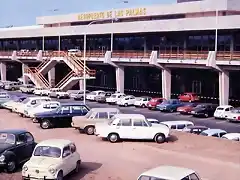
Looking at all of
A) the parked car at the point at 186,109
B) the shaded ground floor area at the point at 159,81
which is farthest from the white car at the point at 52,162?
the shaded ground floor area at the point at 159,81

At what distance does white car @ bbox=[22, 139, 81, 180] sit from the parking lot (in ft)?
Answer: 2.75

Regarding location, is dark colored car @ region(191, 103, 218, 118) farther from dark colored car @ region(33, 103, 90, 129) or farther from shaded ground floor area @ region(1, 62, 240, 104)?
dark colored car @ region(33, 103, 90, 129)

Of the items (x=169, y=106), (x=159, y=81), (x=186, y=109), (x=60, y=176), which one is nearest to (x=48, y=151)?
(x=60, y=176)

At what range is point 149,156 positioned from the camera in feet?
71.6

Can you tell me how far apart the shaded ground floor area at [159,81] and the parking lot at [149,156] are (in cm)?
3040

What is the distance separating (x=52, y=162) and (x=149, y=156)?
21.4 ft

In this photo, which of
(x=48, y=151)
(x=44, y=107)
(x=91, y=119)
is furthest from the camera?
(x=44, y=107)

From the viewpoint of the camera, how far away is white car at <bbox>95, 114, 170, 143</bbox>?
24.3 m

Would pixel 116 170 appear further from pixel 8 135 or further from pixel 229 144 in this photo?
pixel 229 144

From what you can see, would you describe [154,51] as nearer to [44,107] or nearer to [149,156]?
[44,107]

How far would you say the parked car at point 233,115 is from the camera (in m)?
41.0

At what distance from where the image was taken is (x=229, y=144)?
24.4m

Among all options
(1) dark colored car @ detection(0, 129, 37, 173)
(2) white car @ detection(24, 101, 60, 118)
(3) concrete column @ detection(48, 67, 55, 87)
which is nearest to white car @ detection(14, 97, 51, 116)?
(2) white car @ detection(24, 101, 60, 118)

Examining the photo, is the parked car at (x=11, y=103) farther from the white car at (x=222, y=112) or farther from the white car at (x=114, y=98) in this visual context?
the white car at (x=222, y=112)
